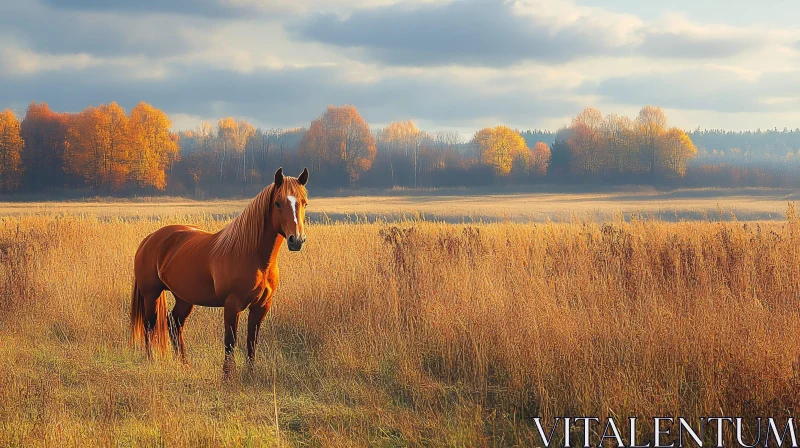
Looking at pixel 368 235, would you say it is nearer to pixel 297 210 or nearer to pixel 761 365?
pixel 297 210

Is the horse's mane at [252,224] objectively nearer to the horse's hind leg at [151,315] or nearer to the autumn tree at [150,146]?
the horse's hind leg at [151,315]

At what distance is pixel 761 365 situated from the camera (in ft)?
15.5

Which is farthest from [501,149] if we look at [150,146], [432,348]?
[432,348]

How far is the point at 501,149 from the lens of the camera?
208 ft

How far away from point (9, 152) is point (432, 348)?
160 feet

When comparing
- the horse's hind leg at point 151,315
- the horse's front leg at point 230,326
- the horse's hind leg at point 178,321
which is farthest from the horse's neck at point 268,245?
the horse's hind leg at point 151,315

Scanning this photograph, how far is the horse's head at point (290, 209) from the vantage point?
16.0 ft

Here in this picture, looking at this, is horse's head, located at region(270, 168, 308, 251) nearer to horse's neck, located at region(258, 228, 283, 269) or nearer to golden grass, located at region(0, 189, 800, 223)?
horse's neck, located at region(258, 228, 283, 269)

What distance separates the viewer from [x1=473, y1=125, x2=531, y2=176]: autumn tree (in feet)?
203

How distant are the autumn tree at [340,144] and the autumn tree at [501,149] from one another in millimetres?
12578

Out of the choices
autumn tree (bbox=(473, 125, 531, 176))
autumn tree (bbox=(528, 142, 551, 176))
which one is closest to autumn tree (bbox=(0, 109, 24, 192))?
autumn tree (bbox=(473, 125, 531, 176))

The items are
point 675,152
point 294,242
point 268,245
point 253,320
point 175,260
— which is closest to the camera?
point 294,242

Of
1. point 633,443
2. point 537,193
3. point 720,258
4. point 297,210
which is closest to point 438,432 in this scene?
point 633,443

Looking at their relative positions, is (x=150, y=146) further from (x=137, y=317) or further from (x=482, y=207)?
(x=137, y=317)
